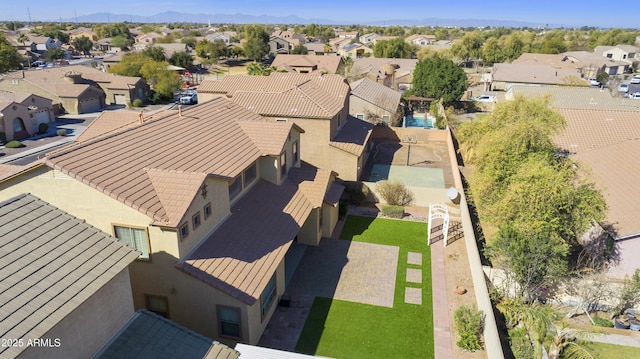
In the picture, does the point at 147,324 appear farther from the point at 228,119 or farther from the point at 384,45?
the point at 384,45

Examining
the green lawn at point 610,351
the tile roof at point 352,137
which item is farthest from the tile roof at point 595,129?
the green lawn at point 610,351

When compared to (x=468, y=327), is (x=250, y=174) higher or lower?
higher

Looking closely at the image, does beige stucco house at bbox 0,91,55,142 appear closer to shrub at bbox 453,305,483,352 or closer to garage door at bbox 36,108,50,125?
garage door at bbox 36,108,50,125

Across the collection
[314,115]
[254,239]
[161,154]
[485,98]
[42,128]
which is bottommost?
[42,128]

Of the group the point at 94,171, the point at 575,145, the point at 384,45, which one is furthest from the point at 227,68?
the point at 94,171

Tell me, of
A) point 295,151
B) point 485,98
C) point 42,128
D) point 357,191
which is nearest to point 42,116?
point 42,128

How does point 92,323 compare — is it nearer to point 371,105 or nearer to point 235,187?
point 235,187

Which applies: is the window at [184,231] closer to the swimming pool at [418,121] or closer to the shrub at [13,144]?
the shrub at [13,144]
